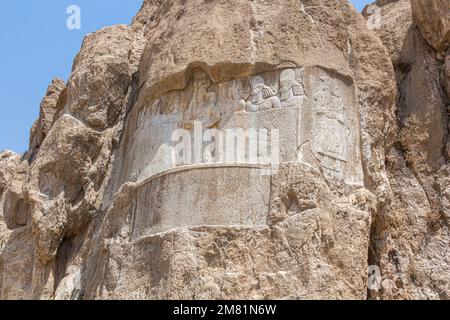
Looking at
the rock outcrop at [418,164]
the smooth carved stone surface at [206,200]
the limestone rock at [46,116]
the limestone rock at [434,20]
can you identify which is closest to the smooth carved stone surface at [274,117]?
the smooth carved stone surface at [206,200]

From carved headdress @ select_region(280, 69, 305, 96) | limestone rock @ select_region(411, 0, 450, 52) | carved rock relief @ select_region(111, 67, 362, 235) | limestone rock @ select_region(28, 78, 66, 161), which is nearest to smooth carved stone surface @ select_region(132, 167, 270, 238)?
carved rock relief @ select_region(111, 67, 362, 235)

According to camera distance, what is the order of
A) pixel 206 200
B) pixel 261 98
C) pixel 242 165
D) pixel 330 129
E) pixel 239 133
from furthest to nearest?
pixel 261 98 → pixel 330 129 → pixel 239 133 → pixel 242 165 → pixel 206 200

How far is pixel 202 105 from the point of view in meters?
12.4

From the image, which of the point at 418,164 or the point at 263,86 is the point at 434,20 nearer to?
the point at 418,164

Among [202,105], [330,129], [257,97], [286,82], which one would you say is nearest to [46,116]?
[202,105]

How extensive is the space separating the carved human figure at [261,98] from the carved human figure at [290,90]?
0.35 feet

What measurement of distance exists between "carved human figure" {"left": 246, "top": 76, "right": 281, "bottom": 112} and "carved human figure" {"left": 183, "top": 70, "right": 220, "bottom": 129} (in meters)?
0.51

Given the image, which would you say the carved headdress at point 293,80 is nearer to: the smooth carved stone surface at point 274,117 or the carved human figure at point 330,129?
the smooth carved stone surface at point 274,117

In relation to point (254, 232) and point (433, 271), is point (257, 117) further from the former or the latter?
point (433, 271)

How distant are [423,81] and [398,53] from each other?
32.9 inches

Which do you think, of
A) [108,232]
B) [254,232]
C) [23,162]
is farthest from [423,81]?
[23,162]

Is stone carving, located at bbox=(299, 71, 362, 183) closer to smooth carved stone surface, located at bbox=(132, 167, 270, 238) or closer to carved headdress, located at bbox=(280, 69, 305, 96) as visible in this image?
carved headdress, located at bbox=(280, 69, 305, 96)

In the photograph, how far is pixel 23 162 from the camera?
1540cm

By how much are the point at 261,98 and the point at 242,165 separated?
1127 millimetres
